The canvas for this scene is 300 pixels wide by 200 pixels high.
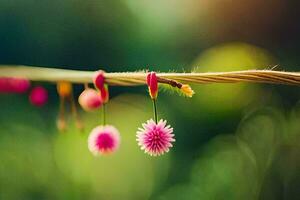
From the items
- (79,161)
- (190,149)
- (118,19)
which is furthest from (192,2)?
(79,161)

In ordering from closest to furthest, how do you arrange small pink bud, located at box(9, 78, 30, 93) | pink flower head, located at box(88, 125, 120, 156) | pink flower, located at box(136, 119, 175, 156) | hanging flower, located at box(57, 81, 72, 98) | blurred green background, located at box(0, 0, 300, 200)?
pink flower, located at box(136, 119, 175, 156)
pink flower head, located at box(88, 125, 120, 156)
hanging flower, located at box(57, 81, 72, 98)
small pink bud, located at box(9, 78, 30, 93)
blurred green background, located at box(0, 0, 300, 200)

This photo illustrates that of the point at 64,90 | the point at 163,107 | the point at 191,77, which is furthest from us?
the point at 163,107

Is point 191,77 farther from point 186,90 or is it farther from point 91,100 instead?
point 91,100

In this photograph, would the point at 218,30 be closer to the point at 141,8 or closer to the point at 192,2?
the point at 192,2

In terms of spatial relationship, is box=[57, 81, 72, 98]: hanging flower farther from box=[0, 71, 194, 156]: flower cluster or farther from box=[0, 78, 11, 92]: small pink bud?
box=[0, 78, 11, 92]: small pink bud

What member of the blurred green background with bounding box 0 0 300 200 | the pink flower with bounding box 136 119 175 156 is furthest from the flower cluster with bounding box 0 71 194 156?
the blurred green background with bounding box 0 0 300 200

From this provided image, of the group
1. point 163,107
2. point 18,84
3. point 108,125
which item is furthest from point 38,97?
point 163,107
